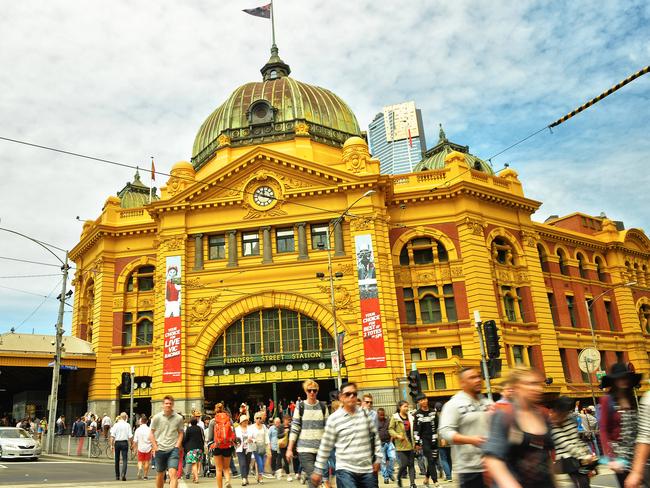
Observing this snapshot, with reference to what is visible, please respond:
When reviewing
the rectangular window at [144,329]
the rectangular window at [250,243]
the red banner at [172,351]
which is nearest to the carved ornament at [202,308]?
the red banner at [172,351]

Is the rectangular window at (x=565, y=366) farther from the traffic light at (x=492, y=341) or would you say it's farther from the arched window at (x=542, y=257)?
the traffic light at (x=492, y=341)

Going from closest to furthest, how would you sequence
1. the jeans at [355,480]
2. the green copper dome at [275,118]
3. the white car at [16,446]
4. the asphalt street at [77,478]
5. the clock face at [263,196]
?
1. the jeans at [355,480]
2. the asphalt street at [77,478]
3. the white car at [16,446]
4. the clock face at [263,196]
5. the green copper dome at [275,118]

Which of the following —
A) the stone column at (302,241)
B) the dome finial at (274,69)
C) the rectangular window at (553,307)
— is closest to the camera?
the stone column at (302,241)

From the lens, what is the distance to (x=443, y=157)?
150 feet

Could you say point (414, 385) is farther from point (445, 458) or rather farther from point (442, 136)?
point (442, 136)

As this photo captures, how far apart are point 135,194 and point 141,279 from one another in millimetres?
11946

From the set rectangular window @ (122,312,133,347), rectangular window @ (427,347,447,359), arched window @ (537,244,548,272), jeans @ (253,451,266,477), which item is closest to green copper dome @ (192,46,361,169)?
rectangular window @ (122,312,133,347)

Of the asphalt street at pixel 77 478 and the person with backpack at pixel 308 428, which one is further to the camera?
the asphalt street at pixel 77 478

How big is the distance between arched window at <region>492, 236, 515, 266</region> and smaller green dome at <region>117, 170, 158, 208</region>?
93.7ft

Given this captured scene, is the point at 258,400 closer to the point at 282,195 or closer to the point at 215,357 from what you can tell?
the point at 215,357

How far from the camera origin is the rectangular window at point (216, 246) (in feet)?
123

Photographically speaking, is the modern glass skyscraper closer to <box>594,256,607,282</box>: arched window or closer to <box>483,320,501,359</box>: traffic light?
<box>594,256,607,282</box>: arched window

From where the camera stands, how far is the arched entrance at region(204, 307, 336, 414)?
3425 centimetres

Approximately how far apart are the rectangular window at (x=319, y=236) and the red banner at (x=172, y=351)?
371 inches
